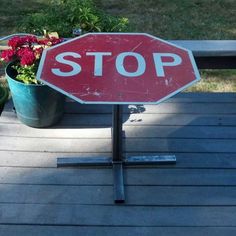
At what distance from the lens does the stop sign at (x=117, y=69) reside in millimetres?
1983

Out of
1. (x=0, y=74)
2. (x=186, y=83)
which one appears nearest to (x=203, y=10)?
(x=0, y=74)

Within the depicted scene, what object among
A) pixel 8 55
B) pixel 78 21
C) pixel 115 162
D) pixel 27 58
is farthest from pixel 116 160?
pixel 78 21

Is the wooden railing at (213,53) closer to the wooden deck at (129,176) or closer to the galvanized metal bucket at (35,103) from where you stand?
the wooden deck at (129,176)

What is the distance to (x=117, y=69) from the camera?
211 cm

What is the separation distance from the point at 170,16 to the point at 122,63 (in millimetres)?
3780

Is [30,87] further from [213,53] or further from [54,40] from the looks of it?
[213,53]

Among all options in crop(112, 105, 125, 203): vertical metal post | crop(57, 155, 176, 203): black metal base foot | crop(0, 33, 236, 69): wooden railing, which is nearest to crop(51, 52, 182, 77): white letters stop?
crop(112, 105, 125, 203): vertical metal post

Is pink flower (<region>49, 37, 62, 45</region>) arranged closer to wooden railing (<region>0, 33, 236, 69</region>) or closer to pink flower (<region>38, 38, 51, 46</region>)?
pink flower (<region>38, 38, 51, 46</region>)

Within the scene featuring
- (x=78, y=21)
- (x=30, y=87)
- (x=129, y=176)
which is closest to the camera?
(x=129, y=176)

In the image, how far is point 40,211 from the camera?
2.12 metres

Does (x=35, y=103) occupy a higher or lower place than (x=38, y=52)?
lower

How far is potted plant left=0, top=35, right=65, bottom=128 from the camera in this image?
2.61 m

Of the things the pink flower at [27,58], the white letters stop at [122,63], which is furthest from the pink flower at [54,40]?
the white letters stop at [122,63]

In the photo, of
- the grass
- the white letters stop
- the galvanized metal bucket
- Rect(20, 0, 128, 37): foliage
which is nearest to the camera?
the white letters stop
